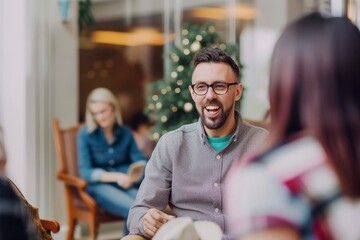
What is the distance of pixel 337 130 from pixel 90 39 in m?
6.52

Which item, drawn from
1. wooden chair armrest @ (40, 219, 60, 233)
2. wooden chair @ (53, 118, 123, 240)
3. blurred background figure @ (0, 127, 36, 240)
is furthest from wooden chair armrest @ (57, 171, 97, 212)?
→ blurred background figure @ (0, 127, 36, 240)

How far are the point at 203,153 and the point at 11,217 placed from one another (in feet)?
5.37

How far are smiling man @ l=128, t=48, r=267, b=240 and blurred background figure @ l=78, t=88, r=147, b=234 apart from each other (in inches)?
115

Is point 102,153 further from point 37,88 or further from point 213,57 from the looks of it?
point 213,57

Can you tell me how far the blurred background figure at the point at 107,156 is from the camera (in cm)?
613

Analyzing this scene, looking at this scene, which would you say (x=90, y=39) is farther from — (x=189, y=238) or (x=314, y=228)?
(x=314, y=228)

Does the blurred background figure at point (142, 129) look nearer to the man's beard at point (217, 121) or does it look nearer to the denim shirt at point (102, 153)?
the denim shirt at point (102, 153)

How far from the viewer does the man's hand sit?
2959 millimetres

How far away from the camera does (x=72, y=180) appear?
619cm

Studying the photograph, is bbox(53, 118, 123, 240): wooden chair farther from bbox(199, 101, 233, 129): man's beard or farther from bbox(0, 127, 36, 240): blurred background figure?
bbox(0, 127, 36, 240): blurred background figure

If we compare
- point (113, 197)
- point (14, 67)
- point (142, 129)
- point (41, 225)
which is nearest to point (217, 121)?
point (41, 225)

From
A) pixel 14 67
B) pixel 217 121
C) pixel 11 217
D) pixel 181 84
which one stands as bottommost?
pixel 11 217

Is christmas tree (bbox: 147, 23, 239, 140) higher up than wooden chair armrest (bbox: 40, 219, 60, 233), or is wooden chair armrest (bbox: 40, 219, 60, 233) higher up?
christmas tree (bbox: 147, 23, 239, 140)

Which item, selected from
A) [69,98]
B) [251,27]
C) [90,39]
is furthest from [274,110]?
[251,27]
